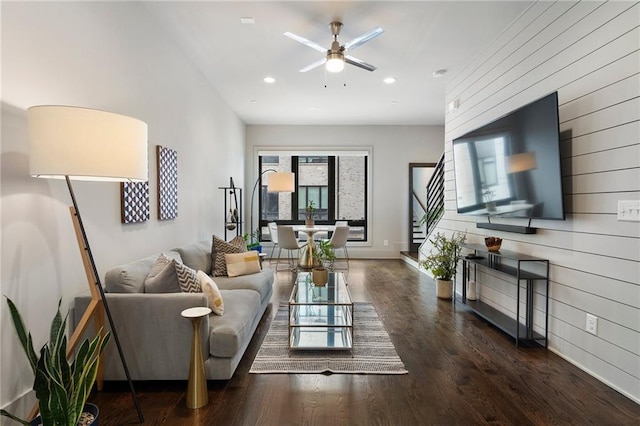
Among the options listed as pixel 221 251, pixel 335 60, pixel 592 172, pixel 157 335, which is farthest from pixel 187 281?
pixel 592 172

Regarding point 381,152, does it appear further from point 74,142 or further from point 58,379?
point 58,379

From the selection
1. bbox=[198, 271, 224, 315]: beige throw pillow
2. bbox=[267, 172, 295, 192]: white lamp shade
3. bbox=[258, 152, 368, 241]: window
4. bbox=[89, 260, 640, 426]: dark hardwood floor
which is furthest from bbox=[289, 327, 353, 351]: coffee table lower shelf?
bbox=[258, 152, 368, 241]: window

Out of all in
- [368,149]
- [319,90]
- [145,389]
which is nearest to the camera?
[145,389]

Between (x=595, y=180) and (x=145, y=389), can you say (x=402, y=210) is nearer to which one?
(x=595, y=180)

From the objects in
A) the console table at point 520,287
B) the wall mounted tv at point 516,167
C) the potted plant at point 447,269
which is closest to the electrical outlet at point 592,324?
the console table at point 520,287

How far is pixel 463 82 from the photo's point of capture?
462cm

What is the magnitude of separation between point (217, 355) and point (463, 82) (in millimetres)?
4337

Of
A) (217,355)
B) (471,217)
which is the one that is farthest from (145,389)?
(471,217)

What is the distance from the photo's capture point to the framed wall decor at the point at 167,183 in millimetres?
3500

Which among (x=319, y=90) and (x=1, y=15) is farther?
(x=319, y=90)

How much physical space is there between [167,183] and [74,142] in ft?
6.79

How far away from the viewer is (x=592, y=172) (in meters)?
2.54

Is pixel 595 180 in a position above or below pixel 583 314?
above

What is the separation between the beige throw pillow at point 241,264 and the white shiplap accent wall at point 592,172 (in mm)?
2719
